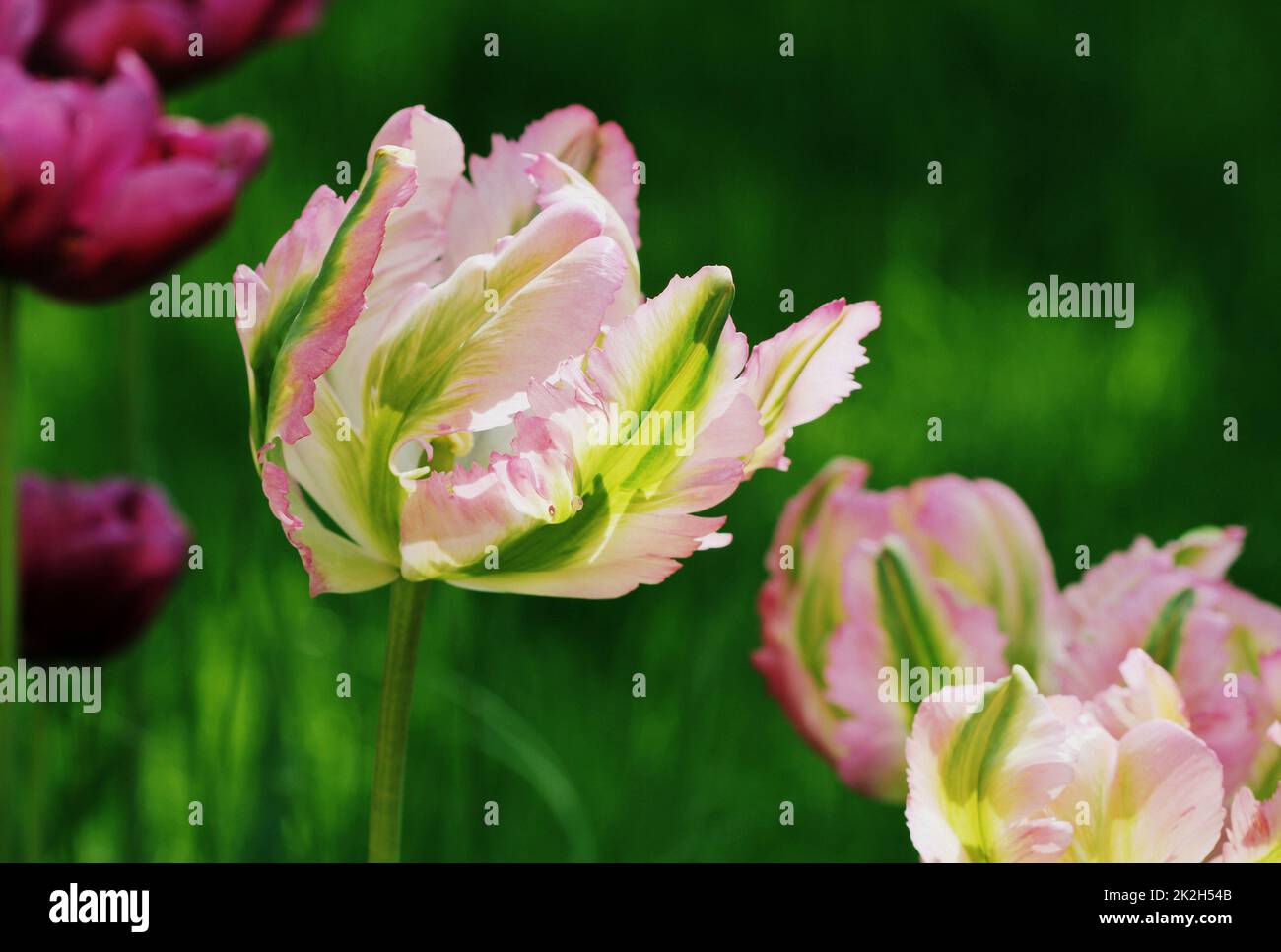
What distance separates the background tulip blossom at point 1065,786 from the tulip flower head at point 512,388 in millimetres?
70

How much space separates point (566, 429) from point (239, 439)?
1.08 meters

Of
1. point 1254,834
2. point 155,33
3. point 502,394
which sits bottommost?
point 1254,834

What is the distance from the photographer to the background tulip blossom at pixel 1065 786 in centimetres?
39

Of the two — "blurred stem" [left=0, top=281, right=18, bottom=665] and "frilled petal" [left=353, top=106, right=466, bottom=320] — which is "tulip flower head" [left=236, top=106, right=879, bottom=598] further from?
"blurred stem" [left=0, top=281, right=18, bottom=665]

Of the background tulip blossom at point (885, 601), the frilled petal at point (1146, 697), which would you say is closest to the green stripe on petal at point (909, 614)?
the background tulip blossom at point (885, 601)

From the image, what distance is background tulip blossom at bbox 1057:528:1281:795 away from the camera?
0.46 metres

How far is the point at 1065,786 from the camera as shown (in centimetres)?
40

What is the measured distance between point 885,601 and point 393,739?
0.21 metres

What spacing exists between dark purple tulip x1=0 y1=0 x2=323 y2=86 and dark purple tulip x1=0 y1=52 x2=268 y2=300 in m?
0.11

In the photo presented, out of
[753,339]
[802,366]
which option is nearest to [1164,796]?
[802,366]

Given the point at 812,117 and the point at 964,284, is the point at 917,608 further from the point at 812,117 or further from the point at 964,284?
the point at 812,117

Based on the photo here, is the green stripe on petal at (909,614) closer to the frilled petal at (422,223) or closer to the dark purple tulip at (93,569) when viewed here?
the frilled petal at (422,223)

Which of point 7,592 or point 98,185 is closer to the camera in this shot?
point 7,592

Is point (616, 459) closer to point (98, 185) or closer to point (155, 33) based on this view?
point (98, 185)
